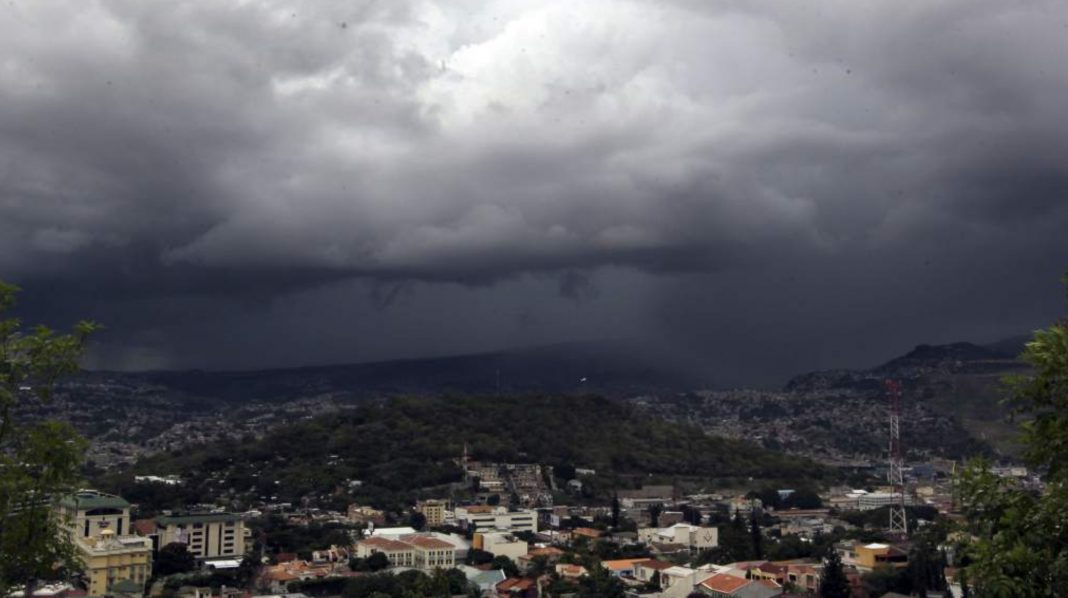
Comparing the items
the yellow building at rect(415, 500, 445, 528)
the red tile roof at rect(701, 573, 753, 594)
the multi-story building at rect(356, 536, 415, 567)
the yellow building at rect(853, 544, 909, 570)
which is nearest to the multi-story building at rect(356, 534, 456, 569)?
the multi-story building at rect(356, 536, 415, 567)

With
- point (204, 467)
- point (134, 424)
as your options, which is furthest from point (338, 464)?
point (134, 424)

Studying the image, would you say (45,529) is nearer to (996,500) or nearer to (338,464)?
(996,500)

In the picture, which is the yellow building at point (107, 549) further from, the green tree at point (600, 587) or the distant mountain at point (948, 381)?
the distant mountain at point (948, 381)

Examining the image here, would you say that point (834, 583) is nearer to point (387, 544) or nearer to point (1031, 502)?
point (387, 544)

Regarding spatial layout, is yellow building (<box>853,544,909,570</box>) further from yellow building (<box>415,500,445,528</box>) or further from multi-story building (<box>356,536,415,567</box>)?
yellow building (<box>415,500,445,528</box>)

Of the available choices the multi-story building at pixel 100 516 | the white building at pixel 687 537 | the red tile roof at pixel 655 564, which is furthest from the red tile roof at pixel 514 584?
the multi-story building at pixel 100 516

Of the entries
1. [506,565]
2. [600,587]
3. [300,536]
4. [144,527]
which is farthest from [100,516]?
[600,587]
